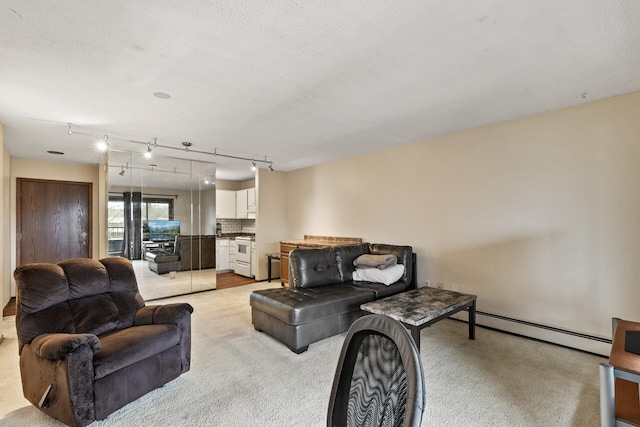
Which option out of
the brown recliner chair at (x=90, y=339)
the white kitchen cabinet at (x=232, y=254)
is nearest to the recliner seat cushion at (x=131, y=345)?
the brown recliner chair at (x=90, y=339)

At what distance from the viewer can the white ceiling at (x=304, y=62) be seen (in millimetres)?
1666

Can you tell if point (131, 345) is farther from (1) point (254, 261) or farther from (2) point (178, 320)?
(1) point (254, 261)

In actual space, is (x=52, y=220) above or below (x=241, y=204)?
below

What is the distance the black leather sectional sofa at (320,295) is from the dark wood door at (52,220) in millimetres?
4593

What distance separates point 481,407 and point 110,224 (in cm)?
534

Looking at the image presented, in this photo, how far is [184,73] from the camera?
2320mm

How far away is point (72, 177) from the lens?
5.76 metres

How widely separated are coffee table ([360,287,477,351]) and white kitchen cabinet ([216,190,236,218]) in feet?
18.4

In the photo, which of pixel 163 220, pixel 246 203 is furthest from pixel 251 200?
pixel 163 220

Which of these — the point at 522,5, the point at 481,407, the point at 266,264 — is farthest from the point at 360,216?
the point at 522,5

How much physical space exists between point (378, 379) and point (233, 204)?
7.40m

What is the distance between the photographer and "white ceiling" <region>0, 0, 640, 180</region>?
1.67 metres

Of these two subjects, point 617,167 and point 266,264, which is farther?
point 266,264

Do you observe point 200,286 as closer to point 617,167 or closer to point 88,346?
point 88,346
